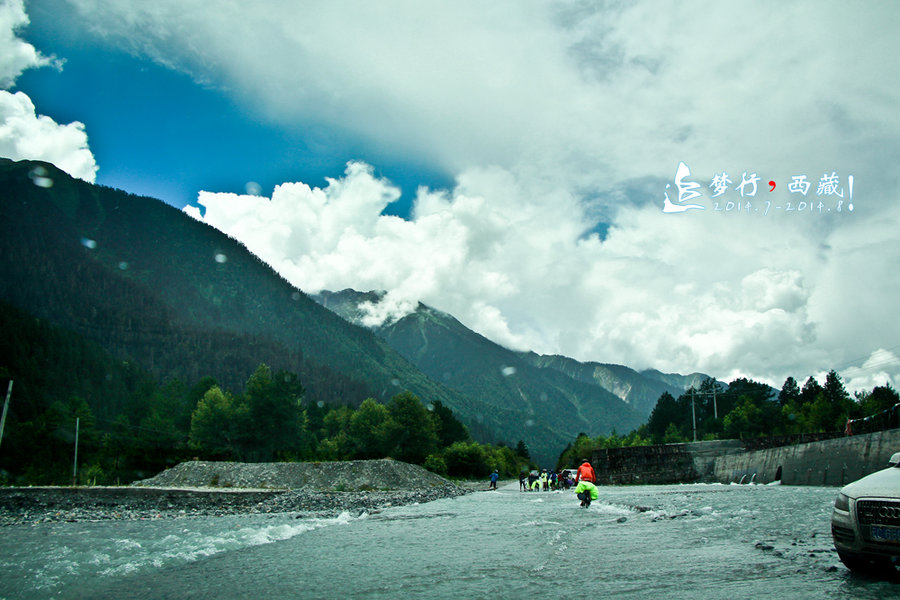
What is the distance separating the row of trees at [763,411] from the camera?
371ft

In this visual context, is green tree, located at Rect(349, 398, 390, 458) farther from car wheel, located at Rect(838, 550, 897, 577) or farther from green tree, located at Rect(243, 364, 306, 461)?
car wheel, located at Rect(838, 550, 897, 577)

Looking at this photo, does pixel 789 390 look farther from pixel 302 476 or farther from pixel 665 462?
pixel 302 476

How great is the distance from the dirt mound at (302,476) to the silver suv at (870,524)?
53.0 metres

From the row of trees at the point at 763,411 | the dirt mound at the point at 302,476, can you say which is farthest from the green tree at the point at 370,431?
the dirt mound at the point at 302,476

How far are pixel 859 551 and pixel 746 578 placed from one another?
4.79 ft

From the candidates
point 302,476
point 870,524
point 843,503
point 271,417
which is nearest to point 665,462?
point 302,476

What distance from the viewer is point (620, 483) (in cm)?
8431

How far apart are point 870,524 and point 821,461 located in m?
42.3

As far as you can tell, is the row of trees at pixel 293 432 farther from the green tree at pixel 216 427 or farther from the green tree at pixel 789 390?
the green tree at pixel 789 390

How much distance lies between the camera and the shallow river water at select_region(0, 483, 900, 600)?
810cm

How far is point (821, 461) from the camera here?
43.1 metres

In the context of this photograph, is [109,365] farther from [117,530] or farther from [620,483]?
[117,530]

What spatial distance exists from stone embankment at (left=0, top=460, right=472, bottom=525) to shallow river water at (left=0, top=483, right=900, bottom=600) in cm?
1435

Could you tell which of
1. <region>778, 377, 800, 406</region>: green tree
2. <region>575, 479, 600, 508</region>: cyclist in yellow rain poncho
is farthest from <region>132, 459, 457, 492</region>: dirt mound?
<region>778, 377, 800, 406</region>: green tree
